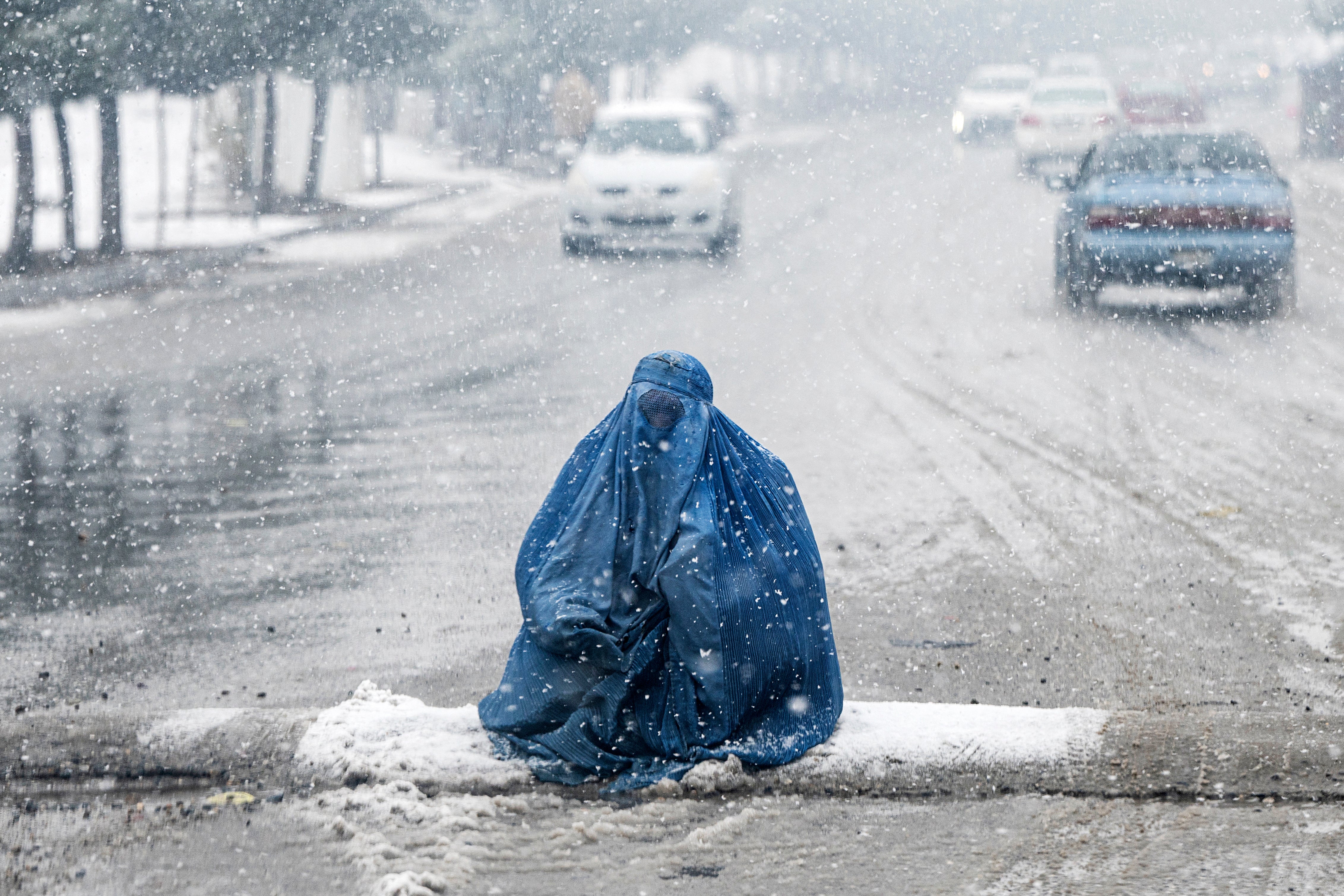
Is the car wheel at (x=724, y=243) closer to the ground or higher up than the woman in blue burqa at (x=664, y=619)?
closer to the ground

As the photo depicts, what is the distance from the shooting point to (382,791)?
4.02 m

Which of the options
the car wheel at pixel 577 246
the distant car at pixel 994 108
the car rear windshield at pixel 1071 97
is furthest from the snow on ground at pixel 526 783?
the distant car at pixel 994 108

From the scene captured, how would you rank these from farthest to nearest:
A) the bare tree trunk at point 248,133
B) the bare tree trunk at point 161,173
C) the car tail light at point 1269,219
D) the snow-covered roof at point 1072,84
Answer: the snow-covered roof at point 1072,84
the bare tree trunk at point 248,133
the bare tree trunk at point 161,173
the car tail light at point 1269,219

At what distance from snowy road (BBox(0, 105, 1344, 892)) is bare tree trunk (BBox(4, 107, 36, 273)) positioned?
2.94 meters

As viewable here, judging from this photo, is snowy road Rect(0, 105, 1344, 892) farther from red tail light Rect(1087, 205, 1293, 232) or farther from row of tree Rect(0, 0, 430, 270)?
row of tree Rect(0, 0, 430, 270)

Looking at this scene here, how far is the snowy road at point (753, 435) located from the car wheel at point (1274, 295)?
0.90ft

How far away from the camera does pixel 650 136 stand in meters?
18.2

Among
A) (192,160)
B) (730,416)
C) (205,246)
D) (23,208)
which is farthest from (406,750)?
(192,160)

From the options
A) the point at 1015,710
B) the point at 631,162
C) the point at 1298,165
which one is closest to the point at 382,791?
the point at 1015,710

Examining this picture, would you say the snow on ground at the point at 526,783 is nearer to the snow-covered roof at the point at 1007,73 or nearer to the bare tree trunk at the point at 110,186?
the bare tree trunk at the point at 110,186

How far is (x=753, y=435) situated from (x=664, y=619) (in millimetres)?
4734

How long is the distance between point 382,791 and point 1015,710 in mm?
1743

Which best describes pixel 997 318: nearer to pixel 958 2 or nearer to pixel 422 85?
pixel 422 85

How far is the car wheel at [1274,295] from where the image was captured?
12391 mm
